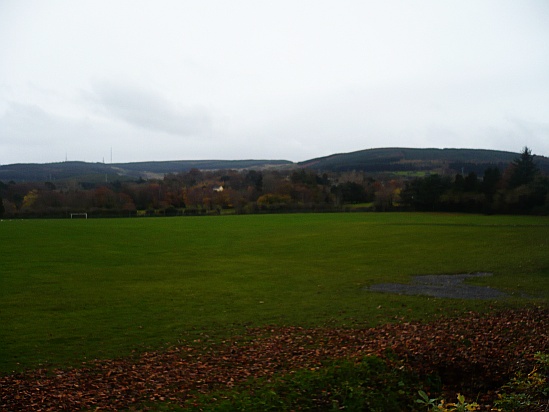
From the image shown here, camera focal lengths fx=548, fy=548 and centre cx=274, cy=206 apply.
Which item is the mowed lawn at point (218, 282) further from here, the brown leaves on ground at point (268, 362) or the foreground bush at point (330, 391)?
the foreground bush at point (330, 391)

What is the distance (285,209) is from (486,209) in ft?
141

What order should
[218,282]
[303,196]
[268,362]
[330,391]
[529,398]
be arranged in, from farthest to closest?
[303,196] → [218,282] → [268,362] → [330,391] → [529,398]

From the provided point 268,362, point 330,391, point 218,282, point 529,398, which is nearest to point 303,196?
point 218,282

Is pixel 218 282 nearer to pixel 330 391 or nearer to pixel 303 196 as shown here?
pixel 330 391

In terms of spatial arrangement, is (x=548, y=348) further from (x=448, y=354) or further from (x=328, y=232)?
(x=328, y=232)

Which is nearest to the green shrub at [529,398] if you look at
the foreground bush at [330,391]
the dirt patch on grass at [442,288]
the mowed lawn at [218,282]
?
the foreground bush at [330,391]

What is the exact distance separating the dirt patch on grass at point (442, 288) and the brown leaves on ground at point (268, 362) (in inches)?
282

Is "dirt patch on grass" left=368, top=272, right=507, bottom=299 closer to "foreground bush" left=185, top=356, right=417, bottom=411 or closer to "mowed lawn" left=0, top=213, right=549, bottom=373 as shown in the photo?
"mowed lawn" left=0, top=213, right=549, bottom=373

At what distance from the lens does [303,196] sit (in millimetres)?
132000

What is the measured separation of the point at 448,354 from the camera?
41.1 ft

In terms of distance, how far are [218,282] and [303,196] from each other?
4098 inches

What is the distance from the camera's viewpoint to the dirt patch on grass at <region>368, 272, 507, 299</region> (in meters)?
23.8

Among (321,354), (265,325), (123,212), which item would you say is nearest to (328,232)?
(265,325)

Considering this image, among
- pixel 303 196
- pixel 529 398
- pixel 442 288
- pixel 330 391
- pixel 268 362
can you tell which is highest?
pixel 303 196
